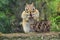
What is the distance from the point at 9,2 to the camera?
5.21 meters

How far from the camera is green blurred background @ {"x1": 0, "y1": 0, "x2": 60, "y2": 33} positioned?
5.00 metres

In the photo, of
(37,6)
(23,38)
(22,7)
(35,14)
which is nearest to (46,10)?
(37,6)

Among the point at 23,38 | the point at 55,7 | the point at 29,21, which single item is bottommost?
the point at 23,38

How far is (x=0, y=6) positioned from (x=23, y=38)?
2918mm

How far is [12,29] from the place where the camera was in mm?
4902

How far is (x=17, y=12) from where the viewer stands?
5.12 meters

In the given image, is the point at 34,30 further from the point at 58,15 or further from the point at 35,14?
the point at 58,15

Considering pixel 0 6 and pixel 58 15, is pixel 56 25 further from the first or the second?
pixel 0 6

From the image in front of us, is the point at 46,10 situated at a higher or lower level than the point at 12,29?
higher

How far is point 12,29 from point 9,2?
0.68 m

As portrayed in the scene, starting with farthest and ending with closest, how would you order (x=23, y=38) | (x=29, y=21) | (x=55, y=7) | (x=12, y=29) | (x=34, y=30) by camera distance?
(x=55, y=7) → (x=12, y=29) → (x=29, y=21) → (x=34, y=30) → (x=23, y=38)

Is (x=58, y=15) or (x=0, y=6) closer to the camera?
(x=0, y=6)

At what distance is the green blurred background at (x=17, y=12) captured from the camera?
500cm

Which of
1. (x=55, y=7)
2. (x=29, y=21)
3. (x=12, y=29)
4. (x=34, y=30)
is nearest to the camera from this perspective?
(x=34, y=30)
